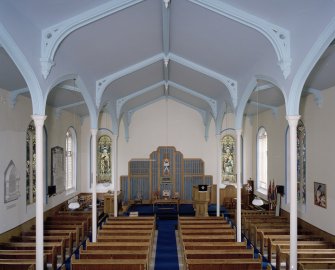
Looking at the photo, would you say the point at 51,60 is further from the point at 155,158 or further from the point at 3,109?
the point at 155,158

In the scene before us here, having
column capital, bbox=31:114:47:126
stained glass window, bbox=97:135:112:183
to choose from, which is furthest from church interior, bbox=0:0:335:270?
stained glass window, bbox=97:135:112:183

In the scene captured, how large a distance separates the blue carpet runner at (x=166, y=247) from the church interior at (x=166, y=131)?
107mm

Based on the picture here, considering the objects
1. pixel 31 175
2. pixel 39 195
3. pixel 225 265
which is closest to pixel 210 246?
pixel 225 265

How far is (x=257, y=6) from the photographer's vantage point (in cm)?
755

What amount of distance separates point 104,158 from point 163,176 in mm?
3913

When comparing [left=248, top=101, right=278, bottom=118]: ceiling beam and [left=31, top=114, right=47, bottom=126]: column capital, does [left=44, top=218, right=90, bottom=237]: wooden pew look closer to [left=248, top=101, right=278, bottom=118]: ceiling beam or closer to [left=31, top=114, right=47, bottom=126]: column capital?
Answer: [left=31, top=114, right=47, bottom=126]: column capital

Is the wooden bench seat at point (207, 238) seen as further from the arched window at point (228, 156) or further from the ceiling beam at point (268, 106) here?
the arched window at point (228, 156)

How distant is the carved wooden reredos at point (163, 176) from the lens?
2239 cm

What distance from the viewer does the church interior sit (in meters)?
8.02

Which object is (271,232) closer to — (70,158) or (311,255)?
(311,255)

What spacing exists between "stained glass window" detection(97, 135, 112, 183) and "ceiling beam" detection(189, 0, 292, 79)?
15.6 m

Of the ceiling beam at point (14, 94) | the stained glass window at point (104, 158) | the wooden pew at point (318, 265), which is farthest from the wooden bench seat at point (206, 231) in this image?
the stained glass window at point (104, 158)

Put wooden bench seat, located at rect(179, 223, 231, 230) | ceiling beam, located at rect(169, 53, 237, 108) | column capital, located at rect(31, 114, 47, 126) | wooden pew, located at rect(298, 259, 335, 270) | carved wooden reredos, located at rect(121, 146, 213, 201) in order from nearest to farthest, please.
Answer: column capital, located at rect(31, 114, 47, 126) < wooden pew, located at rect(298, 259, 335, 270) < wooden bench seat, located at rect(179, 223, 231, 230) < ceiling beam, located at rect(169, 53, 237, 108) < carved wooden reredos, located at rect(121, 146, 213, 201)

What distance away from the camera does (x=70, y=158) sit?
20625 millimetres
